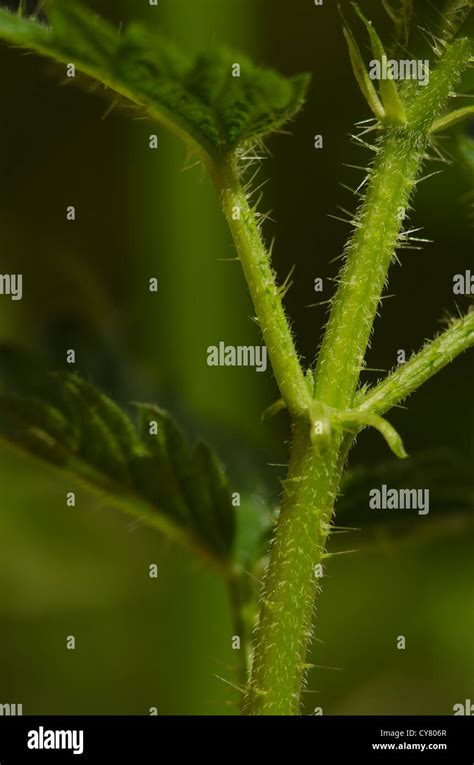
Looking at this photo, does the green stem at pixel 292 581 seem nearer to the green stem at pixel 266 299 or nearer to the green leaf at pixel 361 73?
the green stem at pixel 266 299

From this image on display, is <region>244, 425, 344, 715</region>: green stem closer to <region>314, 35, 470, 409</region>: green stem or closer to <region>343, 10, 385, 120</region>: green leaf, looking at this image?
<region>314, 35, 470, 409</region>: green stem

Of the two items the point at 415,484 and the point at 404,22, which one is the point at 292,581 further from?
the point at 404,22

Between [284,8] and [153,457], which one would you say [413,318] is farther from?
[153,457]

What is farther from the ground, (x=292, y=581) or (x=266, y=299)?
(x=266, y=299)

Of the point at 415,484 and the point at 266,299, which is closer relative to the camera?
the point at 266,299
